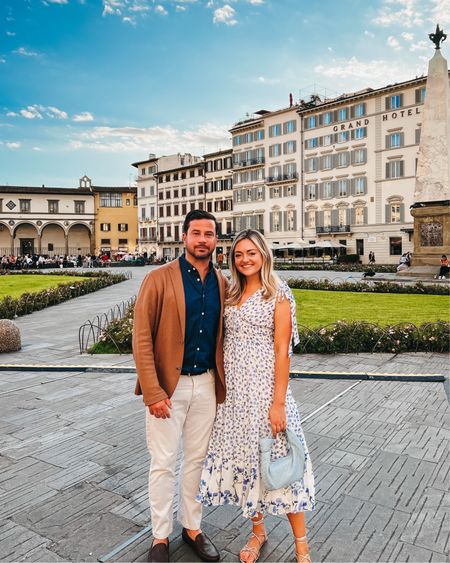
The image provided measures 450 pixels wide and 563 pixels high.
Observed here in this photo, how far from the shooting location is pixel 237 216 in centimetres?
6181

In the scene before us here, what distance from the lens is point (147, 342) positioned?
3109 mm

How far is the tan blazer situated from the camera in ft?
10.2

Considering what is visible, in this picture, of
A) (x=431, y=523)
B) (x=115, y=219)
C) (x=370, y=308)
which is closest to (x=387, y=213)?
(x=370, y=308)

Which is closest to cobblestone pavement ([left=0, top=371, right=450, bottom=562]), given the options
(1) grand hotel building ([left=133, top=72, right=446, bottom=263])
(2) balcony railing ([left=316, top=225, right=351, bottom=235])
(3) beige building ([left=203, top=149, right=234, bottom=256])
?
(1) grand hotel building ([left=133, top=72, right=446, bottom=263])

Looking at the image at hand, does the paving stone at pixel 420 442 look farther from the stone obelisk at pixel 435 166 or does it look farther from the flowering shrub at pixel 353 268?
the flowering shrub at pixel 353 268

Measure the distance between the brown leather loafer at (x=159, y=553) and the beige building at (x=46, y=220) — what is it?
236ft

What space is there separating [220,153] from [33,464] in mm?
61265

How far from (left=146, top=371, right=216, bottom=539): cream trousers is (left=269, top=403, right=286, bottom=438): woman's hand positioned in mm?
439

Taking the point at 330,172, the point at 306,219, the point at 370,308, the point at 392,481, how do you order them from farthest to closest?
the point at 306,219, the point at 330,172, the point at 370,308, the point at 392,481

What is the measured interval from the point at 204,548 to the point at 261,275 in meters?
1.79

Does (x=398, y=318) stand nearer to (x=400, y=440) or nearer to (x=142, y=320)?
(x=400, y=440)

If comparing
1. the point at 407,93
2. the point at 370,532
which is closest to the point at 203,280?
the point at 370,532

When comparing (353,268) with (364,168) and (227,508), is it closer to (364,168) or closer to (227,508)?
(364,168)

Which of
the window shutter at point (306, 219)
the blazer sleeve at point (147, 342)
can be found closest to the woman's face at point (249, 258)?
the blazer sleeve at point (147, 342)
